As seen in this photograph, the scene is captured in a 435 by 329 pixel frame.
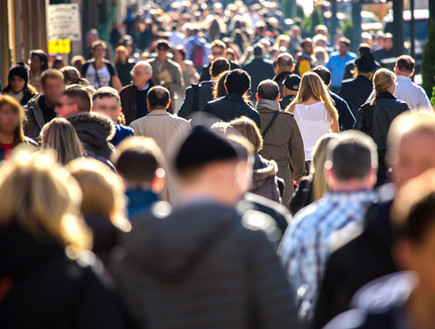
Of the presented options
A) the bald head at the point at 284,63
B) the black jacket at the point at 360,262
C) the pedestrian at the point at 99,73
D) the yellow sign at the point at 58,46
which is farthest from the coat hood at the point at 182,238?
the yellow sign at the point at 58,46

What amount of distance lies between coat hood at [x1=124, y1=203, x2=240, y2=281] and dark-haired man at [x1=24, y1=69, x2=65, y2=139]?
6.87 metres

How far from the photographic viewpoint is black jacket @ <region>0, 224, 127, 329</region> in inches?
155

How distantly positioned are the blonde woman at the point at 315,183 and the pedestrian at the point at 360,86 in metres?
7.88

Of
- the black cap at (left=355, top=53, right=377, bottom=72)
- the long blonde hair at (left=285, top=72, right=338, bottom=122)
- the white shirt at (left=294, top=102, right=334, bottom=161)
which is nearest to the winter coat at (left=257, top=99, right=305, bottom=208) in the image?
the white shirt at (left=294, top=102, right=334, bottom=161)

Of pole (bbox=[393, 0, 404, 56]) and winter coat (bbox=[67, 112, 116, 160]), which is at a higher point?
winter coat (bbox=[67, 112, 116, 160])

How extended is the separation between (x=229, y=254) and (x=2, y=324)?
79 cm

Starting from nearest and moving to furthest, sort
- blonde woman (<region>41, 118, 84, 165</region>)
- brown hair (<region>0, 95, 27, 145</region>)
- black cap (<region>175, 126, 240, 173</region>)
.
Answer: black cap (<region>175, 126, 240, 173</region>) → blonde woman (<region>41, 118, 84, 165</region>) → brown hair (<region>0, 95, 27, 145</region>)

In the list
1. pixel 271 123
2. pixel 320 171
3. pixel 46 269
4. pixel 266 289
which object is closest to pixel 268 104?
pixel 271 123

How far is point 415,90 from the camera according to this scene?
13.2 meters

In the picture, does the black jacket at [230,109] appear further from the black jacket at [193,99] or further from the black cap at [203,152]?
the black cap at [203,152]

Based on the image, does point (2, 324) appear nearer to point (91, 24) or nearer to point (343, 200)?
point (343, 200)

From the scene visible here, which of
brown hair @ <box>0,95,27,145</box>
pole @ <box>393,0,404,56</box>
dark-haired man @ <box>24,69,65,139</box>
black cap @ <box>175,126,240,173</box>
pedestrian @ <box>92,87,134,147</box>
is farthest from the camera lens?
pole @ <box>393,0,404,56</box>

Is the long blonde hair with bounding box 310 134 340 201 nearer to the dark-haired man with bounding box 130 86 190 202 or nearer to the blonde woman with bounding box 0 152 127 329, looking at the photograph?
the blonde woman with bounding box 0 152 127 329

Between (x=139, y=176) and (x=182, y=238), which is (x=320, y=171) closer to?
(x=139, y=176)
